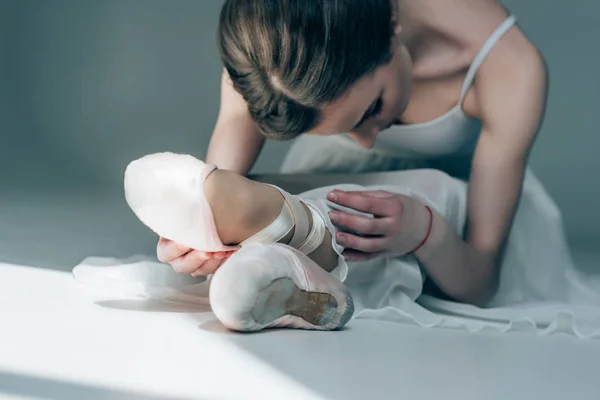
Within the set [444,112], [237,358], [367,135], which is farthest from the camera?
[444,112]

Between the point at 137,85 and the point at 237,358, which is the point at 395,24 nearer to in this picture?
the point at 237,358

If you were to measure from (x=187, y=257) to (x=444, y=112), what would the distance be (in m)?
0.61

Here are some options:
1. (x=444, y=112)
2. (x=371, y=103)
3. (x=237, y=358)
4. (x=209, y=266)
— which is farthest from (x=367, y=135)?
(x=237, y=358)

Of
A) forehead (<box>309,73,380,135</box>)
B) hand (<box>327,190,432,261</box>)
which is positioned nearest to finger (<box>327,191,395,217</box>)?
hand (<box>327,190,432,261</box>)

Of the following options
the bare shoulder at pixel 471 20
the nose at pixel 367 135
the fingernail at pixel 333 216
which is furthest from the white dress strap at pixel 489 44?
the fingernail at pixel 333 216

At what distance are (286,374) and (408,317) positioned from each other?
1.11 ft

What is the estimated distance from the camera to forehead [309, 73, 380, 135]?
1.19 meters

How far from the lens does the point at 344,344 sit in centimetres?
104

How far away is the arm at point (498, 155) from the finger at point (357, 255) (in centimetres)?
15

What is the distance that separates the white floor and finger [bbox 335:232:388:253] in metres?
0.10

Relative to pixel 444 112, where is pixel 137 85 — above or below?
below

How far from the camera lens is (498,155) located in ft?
4.50

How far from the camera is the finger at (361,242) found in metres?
1.20

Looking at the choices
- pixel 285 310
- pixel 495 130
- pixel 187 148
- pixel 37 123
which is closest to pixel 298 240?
pixel 285 310
